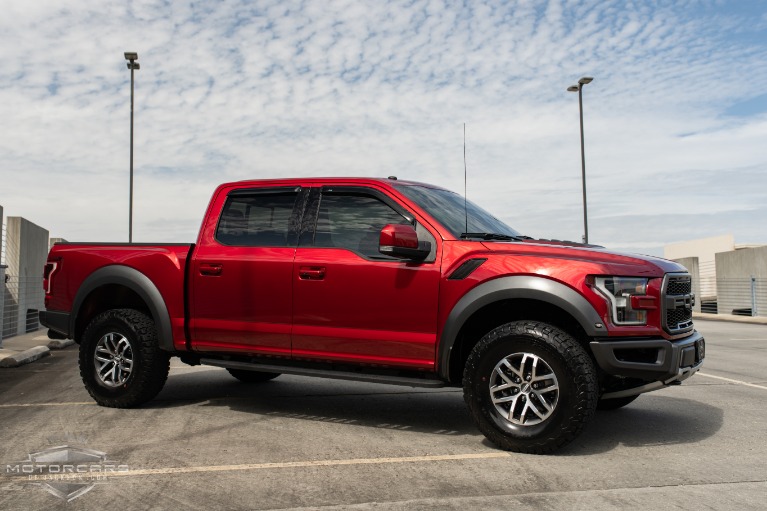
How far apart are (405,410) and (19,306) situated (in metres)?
11.8

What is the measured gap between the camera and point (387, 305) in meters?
5.56

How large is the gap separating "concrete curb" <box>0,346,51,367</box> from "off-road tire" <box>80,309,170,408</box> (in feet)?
13.3

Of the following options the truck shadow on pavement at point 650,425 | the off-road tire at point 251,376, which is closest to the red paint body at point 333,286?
Answer: the truck shadow on pavement at point 650,425

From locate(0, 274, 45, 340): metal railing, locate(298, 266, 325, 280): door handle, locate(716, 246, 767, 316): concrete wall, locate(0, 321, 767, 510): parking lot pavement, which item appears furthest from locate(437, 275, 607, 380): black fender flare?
locate(716, 246, 767, 316): concrete wall

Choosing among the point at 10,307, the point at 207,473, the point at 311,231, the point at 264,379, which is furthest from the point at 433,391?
Result: the point at 10,307

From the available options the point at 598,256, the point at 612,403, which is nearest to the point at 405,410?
the point at 612,403

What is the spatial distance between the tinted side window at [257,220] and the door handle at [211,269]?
0.25 metres

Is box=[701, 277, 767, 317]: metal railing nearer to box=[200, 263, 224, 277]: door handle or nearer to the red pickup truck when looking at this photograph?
the red pickup truck

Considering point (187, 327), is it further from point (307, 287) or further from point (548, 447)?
point (548, 447)

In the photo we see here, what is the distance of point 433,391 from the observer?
781 centimetres

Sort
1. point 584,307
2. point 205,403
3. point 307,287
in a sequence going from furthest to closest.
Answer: point 205,403, point 307,287, point 584,307

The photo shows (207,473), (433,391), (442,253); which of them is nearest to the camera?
(207,473)

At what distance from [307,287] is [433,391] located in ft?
8.36

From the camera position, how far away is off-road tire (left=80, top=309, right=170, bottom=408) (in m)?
6.67
